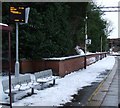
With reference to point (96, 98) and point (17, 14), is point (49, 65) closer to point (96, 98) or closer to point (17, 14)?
point (17, 14)

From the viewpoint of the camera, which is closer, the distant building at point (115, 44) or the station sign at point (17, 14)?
the station sign at point (17, 14)

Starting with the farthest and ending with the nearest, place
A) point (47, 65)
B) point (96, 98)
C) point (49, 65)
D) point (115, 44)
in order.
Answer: point (115, 44)
point (47, 65)
point (49, 65)
point (96, 98)

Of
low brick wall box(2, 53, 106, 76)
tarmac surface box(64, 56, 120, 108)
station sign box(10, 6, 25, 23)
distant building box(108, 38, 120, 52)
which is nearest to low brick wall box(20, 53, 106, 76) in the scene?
low brick wall box(2, 53, 106, 76)

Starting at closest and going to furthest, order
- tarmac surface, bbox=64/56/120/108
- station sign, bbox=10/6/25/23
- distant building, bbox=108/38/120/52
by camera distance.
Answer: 1. tarmac surface, bbox=64/56/120/108
2. station sign, bbox=10/6/25/23
3. distant building, bbox=108/38/120/52

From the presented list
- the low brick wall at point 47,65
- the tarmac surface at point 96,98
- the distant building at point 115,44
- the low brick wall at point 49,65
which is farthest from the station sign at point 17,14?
the distant building at point 115,44

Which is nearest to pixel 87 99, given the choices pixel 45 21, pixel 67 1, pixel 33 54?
pixel 33 54

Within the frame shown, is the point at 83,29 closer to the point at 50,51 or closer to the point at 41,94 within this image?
the point at 50,51

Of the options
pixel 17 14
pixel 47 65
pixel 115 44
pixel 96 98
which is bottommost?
pixel 96 98

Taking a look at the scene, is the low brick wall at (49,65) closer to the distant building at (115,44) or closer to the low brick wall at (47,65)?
the low brick wall at (47,65)

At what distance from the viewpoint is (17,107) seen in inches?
447

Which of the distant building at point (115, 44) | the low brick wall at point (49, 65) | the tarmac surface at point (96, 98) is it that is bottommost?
the tarmac surface at point (96, 98)

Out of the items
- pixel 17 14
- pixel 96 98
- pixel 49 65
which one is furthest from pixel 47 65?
pixel 96 98

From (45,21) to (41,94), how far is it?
447 inches

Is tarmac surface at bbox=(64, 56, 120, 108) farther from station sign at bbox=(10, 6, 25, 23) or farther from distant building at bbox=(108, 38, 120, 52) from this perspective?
distant building at bbox=(108, 38, 120, 52)
